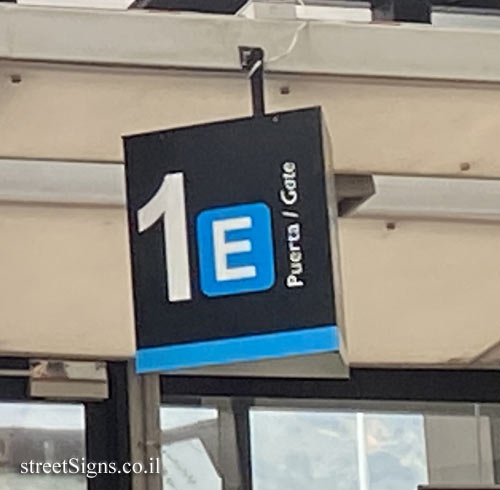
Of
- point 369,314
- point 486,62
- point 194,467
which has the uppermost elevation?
point 486,62

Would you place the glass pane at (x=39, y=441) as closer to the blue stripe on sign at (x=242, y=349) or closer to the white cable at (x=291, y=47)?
the white cable at (x=291, y=47)

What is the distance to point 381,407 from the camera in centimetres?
421

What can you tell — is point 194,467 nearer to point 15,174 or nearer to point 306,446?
point 306,446

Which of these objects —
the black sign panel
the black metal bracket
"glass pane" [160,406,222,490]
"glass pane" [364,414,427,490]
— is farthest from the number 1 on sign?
"glass pane" [364,414,427,490]

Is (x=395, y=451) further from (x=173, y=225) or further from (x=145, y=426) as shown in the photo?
(x=173, y=225)

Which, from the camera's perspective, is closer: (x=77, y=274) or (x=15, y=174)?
(x=15, y=174)

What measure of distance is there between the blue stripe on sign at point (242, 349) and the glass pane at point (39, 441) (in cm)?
157

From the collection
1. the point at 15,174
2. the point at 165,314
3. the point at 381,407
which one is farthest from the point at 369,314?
the point at 165,314

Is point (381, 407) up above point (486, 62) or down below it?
below

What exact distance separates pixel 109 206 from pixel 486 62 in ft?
2.46

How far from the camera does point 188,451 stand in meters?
4.00

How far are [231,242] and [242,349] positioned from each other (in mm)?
160

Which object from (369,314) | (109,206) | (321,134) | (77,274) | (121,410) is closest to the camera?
(321,134)

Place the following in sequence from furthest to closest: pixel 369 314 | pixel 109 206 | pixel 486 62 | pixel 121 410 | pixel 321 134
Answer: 1. pixel 121 410
2. pixel 369 314
3. pixel 109 206
4. pixel 486 62
5. pixel 321 134
